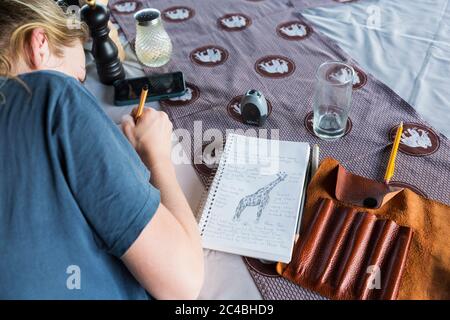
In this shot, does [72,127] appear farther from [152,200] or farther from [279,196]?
[279,196]

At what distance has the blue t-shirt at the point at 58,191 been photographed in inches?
17.6

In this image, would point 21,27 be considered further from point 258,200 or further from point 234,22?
point 234,22

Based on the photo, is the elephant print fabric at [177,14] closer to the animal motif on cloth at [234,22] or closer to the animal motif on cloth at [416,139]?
the animal motif on cloth at [234,22]

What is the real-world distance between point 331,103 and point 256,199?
262mm

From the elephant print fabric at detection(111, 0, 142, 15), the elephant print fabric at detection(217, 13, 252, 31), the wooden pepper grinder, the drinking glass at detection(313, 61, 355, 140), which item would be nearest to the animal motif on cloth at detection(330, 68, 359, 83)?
the drinking glass at detection(313, 61, 355, 140)

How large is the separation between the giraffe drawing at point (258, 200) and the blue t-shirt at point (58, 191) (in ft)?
0.59

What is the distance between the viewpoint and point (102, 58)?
0.88 metres

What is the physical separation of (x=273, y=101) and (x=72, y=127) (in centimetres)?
48

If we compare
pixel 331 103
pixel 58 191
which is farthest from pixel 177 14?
pixel 58 191

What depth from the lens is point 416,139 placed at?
2.39ft

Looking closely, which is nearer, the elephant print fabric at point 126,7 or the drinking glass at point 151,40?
the drinking glass at point 151,40

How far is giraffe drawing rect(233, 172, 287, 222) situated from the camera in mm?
628

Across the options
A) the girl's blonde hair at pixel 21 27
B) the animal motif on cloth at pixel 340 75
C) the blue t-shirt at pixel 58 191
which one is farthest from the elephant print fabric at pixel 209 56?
the blue t-shirt at pixel 58 191
